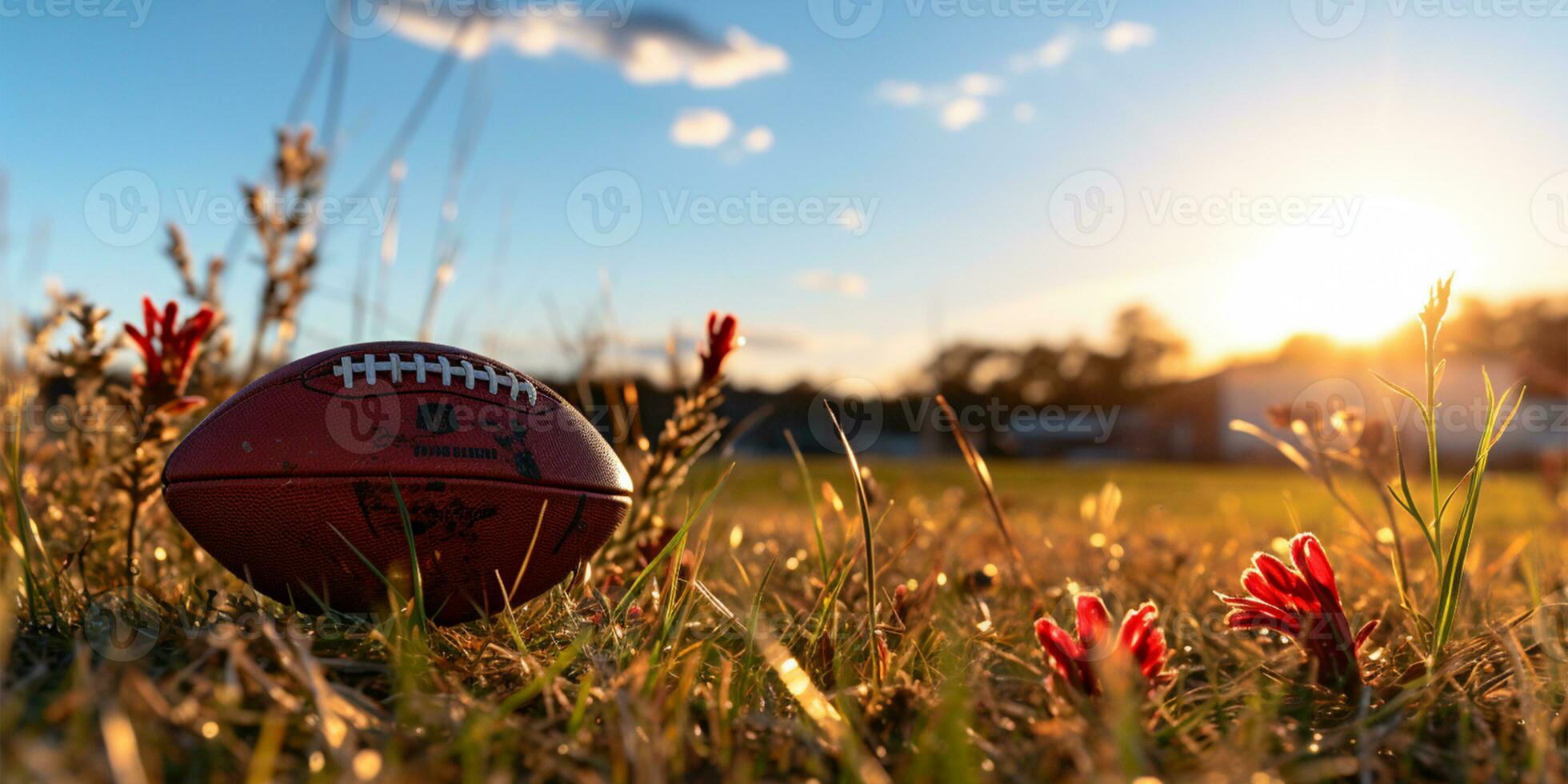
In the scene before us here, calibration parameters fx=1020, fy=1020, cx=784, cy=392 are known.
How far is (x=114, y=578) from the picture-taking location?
8.68 feet

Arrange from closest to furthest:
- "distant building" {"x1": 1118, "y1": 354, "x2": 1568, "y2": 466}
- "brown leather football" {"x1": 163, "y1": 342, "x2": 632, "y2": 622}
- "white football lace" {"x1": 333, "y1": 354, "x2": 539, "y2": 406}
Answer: "brown leather football" {"x1": 163, "y1": 342, "x2": 632, "y2": 622} < "white football lace" {"x1": 333, "y1": 354, "x2": 539, "y2": 406} < "distant building" {"x1": 1118, "y1": 354, "x2": 1568, "y2": 466}

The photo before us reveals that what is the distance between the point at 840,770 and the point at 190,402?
194 cm

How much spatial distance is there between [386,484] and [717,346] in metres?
0.85

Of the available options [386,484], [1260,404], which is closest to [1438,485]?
[386,484]

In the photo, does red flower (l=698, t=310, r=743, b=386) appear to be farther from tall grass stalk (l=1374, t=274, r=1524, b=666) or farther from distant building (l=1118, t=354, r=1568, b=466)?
distant building (l=1118, t=354, r=1568, b=466)

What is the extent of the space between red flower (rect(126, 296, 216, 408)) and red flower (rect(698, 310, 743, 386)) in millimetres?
1318

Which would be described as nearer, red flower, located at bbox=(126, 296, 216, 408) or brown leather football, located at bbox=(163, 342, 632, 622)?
brown leather football, located at bbox=(163, 342, 632, 622)

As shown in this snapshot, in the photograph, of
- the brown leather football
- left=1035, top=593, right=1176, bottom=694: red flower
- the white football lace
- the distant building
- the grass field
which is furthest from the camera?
the distant building

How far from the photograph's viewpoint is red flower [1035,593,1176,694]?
1616 mm

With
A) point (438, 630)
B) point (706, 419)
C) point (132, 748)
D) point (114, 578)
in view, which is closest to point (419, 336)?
point (114, 578)

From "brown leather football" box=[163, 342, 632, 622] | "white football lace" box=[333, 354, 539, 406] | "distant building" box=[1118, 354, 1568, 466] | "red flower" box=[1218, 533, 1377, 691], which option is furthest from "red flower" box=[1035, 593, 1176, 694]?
"distant building" box=[1118, 354, 1568, 466]

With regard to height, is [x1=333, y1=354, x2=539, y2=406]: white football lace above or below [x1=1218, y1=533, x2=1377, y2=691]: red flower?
above

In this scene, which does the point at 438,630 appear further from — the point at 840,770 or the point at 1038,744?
the point at 1038,744

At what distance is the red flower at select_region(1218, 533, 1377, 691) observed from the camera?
1.81 m
